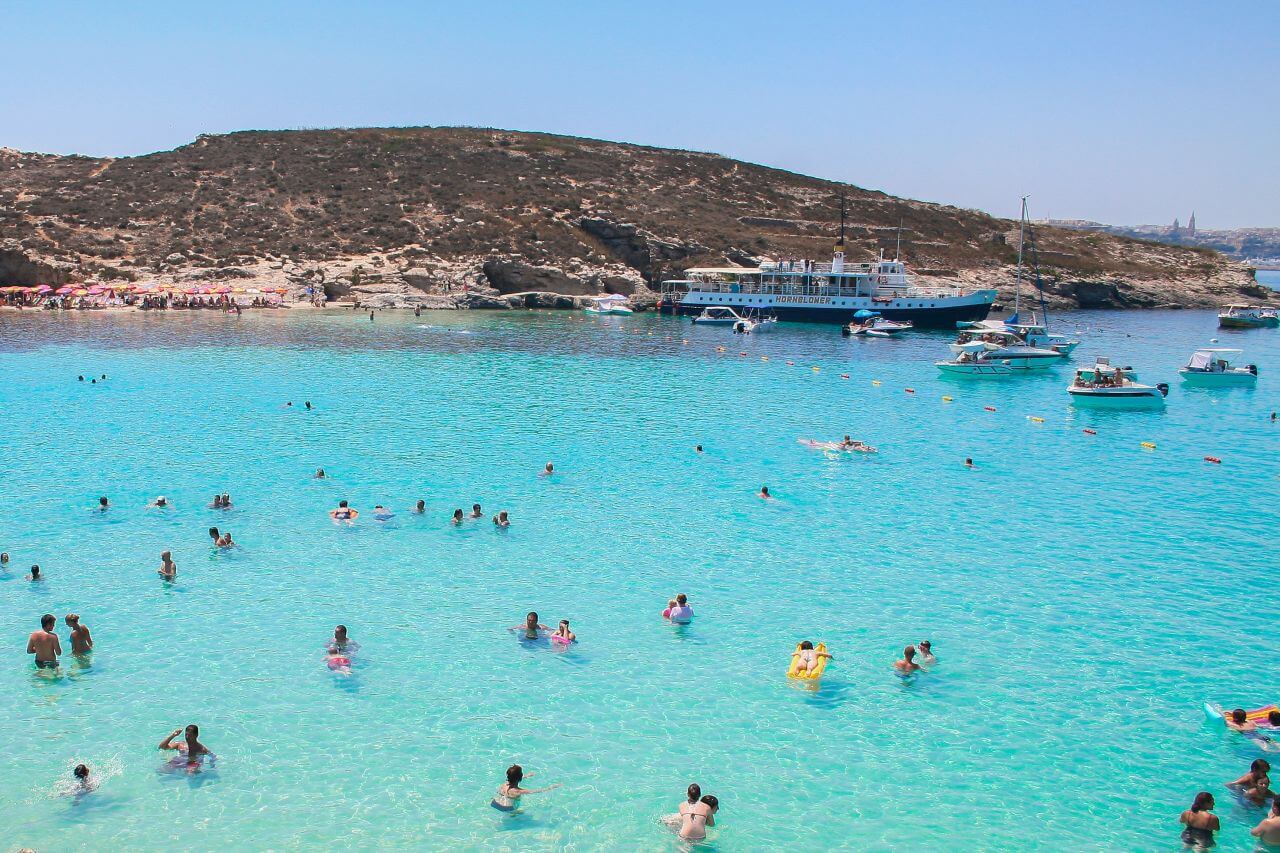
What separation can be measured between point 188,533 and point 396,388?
18.7 meters

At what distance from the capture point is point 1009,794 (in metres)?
12.0

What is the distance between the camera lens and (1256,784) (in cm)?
1159

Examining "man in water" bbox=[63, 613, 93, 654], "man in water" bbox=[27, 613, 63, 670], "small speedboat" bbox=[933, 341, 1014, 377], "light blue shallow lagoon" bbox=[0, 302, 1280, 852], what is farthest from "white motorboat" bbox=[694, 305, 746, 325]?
"man in water" bbox=[27, 613, 63, 670]

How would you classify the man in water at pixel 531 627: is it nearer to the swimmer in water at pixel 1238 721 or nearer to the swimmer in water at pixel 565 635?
the swimmer in water at pixel 565 635

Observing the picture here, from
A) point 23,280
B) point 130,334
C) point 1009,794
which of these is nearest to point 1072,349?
point 1009,794

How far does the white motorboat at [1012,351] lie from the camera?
49844 mm

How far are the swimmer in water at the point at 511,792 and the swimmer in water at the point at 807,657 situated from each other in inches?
195

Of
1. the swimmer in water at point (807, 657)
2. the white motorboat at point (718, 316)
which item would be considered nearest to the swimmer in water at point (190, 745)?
the swimmer in water at point (807, 657)

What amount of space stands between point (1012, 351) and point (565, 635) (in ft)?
137

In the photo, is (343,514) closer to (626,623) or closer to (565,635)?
(565,635)

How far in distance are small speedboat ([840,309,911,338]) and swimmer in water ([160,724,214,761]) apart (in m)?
58.7

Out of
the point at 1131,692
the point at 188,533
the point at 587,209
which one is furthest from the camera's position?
the point at 587,209

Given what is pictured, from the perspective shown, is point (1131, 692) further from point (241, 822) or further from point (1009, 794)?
point (241, 822)

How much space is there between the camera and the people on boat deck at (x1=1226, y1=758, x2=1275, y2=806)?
1142 centimetres
